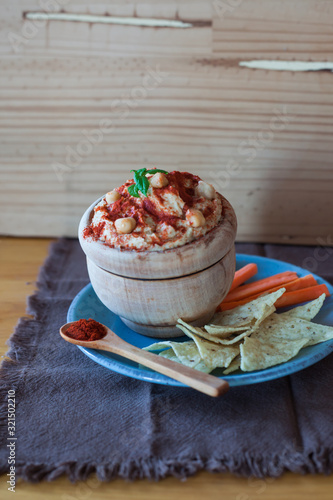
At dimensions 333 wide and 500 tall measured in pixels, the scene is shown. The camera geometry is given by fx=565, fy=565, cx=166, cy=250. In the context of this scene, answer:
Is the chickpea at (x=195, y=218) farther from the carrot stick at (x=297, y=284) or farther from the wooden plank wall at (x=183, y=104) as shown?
the wooden plank wall at (x=183, y=104)

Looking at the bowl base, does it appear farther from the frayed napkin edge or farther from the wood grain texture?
the frayed napkin edge

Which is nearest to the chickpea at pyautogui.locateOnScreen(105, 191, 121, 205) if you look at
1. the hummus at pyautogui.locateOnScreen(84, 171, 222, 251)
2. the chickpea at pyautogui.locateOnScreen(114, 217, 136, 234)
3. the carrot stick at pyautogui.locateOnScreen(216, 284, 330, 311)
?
the hummus at pyautogui.locateOnScreen(84, 171, 222, 251)

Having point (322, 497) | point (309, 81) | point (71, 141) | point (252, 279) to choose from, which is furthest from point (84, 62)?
point (322, 497)

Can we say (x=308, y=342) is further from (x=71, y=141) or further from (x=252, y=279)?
(x=71, y=141)

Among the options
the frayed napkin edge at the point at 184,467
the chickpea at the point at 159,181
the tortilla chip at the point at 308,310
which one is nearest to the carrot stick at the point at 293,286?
the tortilla chip at the point at 308,310

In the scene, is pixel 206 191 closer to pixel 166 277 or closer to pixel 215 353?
pixel 166 277

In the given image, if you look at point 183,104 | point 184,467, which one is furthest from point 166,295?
point 183,104
